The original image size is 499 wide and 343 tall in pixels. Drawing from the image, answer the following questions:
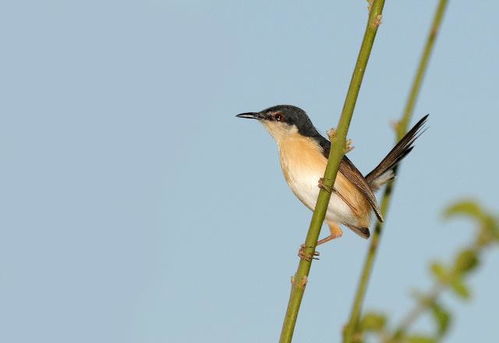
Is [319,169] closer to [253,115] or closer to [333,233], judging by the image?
[333,233]

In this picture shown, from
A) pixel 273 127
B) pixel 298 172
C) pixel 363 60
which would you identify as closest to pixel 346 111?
pixel 363 60

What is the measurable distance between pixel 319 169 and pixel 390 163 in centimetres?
87

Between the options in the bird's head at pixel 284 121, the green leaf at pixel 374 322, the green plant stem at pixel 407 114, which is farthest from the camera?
the bird's head at pixel 284 121

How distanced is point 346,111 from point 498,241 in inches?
53.8

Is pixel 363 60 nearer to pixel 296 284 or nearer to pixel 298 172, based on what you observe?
pixel 296 284

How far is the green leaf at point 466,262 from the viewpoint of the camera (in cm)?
82

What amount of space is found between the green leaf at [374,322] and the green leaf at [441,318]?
0.39 feet

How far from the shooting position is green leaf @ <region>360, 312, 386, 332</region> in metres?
0.94

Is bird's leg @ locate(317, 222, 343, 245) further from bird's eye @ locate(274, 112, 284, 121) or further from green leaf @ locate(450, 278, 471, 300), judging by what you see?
green leaf @ locate(450, 278, 471, 300)

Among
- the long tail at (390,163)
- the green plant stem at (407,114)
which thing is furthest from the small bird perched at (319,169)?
the green plant stem at (407,114)

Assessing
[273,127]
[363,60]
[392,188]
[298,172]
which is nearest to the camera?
[363,60]

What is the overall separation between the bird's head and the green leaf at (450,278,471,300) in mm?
6997

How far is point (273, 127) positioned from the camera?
807cm

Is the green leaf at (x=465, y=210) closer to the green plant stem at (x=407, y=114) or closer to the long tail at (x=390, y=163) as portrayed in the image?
the green plant stem at (x=407, y=114)
